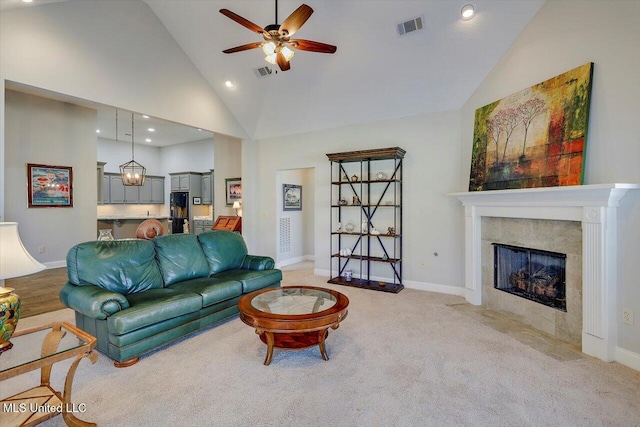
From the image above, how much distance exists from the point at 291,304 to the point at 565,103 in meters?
3.39

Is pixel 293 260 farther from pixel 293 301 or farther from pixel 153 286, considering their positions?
pixel 293 301

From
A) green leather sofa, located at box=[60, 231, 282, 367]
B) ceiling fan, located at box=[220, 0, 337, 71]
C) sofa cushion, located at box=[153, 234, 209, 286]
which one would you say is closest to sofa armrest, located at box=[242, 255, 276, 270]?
green leather sofa, located at box=[60, 231, 282, 367]

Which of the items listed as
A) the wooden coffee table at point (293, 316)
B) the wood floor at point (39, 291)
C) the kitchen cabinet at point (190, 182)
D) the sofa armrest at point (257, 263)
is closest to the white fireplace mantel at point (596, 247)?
the wooden coffee table at point (293, 316)

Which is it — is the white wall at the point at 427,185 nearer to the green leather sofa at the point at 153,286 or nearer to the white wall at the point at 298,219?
the white wall at the point at 298,219

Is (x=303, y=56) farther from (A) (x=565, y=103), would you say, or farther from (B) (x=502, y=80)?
(A) (x=565, y=103)

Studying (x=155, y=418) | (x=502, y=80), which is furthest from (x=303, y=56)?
(x=155, y=418)

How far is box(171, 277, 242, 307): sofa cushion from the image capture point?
3.09 meters

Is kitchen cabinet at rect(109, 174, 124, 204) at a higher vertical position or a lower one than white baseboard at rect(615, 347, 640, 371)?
higher

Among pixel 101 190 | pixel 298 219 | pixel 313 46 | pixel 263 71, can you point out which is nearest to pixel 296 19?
pixel 313 46

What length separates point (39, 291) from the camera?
4.53 metres

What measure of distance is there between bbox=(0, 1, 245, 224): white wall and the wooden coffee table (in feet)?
10.1

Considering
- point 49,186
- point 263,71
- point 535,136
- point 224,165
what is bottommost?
point 49,186

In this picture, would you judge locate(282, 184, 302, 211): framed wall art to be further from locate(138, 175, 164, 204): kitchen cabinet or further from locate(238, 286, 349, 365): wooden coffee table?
locate(138, 175, 164, 204): kitchen cabinet

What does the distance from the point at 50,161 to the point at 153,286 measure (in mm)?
4720
